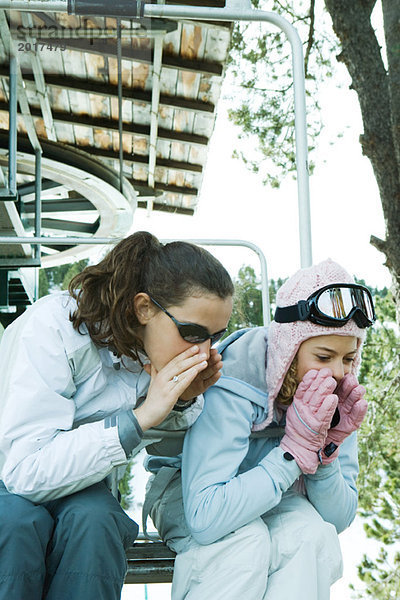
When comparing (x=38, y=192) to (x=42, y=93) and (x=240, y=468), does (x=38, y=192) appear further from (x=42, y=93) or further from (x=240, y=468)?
(x=240, y=468)

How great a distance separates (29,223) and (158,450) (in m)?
4.33

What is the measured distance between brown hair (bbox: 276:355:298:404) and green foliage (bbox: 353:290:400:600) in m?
6.24

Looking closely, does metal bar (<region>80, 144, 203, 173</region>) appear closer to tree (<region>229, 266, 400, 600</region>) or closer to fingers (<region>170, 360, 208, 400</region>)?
tree (<region>229, 266, 400, 600</region>)

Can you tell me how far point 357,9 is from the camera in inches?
231

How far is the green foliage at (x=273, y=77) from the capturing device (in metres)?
7.69

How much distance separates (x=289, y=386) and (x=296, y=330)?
0.47ft

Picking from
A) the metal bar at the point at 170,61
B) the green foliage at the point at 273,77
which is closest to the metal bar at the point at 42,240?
the metal bar at the point at 170,61

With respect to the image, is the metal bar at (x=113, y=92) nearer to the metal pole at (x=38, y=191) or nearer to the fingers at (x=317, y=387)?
the metal pole at (x=38, y=191)

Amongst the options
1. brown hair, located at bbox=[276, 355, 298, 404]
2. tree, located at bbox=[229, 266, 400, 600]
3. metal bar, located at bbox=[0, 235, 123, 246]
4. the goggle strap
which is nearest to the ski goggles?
the goggle strap

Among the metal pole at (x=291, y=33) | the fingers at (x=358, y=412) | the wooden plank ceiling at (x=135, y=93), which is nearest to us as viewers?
the fingers at (x=358, y=412)

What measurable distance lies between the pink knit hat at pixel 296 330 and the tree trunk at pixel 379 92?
3433mm

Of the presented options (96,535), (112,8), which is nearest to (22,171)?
(112,8)

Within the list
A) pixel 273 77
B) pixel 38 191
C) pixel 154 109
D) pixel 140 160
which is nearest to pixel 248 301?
pixel 38 191

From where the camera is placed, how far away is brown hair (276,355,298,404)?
185cm
